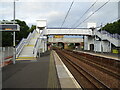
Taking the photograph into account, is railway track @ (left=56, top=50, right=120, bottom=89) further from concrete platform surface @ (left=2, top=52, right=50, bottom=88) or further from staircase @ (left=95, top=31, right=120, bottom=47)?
staircase @ (left=95, top=31, right=120, bottom=47)

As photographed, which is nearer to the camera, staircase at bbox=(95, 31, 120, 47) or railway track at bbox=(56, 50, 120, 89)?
railway track at bbox=(56, 50, 120, 89)

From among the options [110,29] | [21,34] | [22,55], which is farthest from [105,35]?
[21,34]

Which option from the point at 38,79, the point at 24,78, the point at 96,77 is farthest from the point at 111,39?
the point at 24,78

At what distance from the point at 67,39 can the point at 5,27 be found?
47.6 meters

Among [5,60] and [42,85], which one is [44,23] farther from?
[42,85]

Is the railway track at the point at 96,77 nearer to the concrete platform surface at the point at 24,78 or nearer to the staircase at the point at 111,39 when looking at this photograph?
the concrete platform surface at the point at 24,78

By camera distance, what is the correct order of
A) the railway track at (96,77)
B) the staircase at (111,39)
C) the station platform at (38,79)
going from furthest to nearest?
the staircase at (111,39) → the railway track at (96,77) → the station platform at (38,79)

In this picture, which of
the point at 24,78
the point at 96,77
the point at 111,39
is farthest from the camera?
the point at 111,39

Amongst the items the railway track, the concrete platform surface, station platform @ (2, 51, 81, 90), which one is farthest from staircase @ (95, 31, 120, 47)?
the concrete platform surface

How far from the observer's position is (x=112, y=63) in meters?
15.0

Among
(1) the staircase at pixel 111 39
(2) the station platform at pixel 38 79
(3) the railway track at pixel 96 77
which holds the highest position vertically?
(1) the staircase at pixel 111 39

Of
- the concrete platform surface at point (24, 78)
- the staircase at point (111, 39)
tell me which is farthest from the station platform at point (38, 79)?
the staircase at point (111, 39)

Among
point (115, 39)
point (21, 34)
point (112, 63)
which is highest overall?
point (21, 34)

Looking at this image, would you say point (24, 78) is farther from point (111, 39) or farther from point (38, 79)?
point (111, 39)
